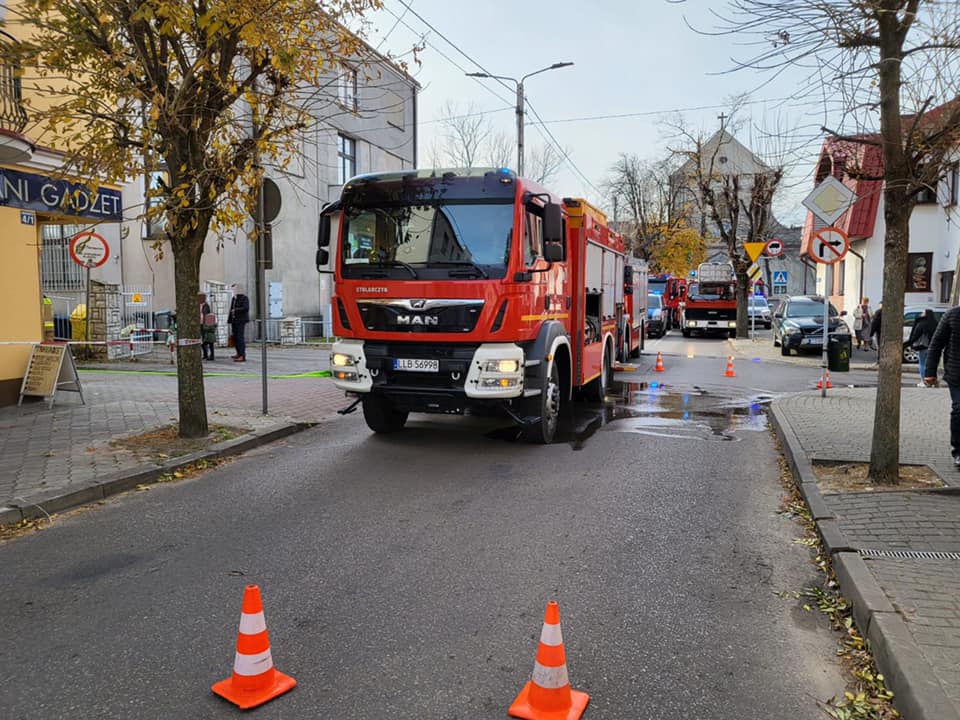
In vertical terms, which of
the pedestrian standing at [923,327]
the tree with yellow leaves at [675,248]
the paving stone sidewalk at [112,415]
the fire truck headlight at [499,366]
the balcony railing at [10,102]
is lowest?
the paving stone sidewalk at [112,415]

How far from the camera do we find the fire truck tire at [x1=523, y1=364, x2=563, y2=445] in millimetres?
8484

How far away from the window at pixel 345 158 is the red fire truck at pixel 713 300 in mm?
15989

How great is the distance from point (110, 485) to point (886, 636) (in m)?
6.10

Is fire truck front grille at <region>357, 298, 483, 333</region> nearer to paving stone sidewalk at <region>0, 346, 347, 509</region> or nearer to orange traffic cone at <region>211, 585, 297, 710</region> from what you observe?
paving stone sidewalk at <region>0, 346, 347, 509</region>

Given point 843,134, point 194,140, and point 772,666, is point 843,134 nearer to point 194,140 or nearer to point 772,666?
point 772,666

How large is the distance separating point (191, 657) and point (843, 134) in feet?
20.7

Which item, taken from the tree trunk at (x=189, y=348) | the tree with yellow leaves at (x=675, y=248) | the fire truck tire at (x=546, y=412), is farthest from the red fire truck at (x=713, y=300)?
the tree trunk at (x=189, y=348)

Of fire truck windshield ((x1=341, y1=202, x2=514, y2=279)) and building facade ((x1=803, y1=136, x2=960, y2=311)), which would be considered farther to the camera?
building facade ((x1=803, y1=136, x2=960, y2=311))

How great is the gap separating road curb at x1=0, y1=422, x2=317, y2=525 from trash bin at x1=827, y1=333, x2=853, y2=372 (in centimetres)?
1225

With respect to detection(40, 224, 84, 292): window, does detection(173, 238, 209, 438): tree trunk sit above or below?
below

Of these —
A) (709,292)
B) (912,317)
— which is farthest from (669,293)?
(912,317)

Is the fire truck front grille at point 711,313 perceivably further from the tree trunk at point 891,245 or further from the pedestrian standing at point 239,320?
the tree trunk at point 891,245

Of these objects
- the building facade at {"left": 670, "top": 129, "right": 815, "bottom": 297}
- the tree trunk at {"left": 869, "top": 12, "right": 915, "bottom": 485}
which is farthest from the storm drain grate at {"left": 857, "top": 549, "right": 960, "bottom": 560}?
the building facade at {"left": 670, "top": 129, "right": 815, "bottom": 297}

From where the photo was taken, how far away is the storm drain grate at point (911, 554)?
184 inches
